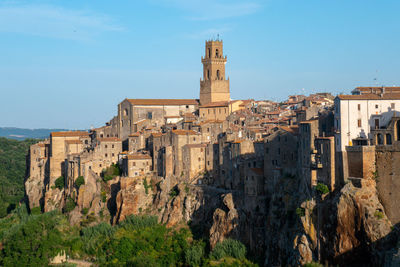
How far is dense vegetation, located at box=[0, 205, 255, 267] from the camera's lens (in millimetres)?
71500

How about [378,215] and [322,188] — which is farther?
[322,188]

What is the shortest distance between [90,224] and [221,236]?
949 inches

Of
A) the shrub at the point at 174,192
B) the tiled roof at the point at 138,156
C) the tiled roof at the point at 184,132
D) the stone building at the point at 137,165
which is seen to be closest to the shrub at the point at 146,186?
the stone building at the point at 137,165

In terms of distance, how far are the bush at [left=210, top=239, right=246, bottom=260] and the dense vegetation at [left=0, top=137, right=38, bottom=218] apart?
52549 mm

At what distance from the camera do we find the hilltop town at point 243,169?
187 feet

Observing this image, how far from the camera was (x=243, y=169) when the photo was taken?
73.5 meters

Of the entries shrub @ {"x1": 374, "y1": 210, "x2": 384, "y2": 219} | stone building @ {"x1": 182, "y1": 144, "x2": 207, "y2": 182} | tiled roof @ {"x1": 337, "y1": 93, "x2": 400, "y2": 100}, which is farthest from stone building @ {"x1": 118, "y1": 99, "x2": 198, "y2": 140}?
shrub @ {"x1": 374, "y1": 210, "x2": 384, "y2": 219}

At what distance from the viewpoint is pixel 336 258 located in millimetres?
56688

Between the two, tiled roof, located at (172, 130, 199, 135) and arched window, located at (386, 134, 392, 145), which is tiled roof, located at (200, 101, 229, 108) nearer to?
tiled roof, located at (172, 130, 199, 135)

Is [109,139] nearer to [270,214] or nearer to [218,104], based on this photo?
[218,104]

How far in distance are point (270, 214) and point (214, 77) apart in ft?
161

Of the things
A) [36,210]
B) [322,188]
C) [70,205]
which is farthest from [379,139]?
[36,210]

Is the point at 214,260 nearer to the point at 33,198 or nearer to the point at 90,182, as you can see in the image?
the point at 90,182

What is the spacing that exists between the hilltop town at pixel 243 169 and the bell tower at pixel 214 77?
0.64ft
